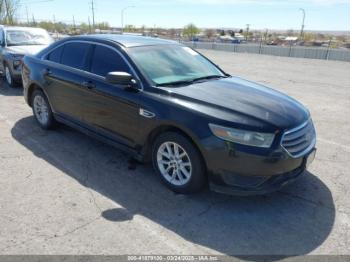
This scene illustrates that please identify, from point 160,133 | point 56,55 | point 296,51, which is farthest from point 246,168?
point 296,51

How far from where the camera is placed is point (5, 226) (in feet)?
10.3

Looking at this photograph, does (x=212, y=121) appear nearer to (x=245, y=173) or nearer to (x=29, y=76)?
(x=245, y=173)

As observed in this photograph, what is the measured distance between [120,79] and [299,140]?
2.07 metres

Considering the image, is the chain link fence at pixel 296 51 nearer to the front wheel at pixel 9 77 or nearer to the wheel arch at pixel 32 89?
the front wheel at pixel 9 77

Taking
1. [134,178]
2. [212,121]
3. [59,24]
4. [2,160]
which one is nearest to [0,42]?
[2,160]

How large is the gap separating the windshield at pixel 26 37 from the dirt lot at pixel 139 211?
233 inches

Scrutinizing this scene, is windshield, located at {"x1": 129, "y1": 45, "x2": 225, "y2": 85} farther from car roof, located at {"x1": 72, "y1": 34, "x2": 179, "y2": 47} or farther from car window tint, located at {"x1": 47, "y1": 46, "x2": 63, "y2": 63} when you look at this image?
car window tint, located at {"x1": 47, "y1": 46, "x2": 63, "y2": 63}

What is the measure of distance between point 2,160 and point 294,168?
3.84 meters

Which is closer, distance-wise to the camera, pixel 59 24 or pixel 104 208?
pixel 104 208

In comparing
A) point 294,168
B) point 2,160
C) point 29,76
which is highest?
point 29,76

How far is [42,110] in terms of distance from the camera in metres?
5.80

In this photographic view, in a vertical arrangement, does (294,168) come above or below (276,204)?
above

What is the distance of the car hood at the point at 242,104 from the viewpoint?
3.34 metres

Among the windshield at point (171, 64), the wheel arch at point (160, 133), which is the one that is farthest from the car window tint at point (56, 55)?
the wheel arch at point (160, 133)
